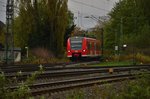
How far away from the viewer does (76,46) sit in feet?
164

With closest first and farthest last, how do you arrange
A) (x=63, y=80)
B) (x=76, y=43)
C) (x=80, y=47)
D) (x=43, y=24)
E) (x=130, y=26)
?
(x=63, y=80) < (x=80, y=47) < (x=76, y=43) < (x=43, y=24) < (x=130, y=26)

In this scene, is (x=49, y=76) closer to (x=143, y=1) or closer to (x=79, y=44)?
(x=79, y=44)

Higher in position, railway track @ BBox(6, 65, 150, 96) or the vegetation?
the vegetation

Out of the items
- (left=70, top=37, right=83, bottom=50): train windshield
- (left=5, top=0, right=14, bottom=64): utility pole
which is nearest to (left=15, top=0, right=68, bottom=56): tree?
(left=70, top=37, right=83, bottom=50): train windshield

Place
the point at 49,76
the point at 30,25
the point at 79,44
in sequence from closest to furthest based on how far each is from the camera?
the point at 49,76
the point at 79,44
the point at 30,25

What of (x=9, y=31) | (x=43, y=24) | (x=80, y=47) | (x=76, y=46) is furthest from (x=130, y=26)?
(x=9, y=31)

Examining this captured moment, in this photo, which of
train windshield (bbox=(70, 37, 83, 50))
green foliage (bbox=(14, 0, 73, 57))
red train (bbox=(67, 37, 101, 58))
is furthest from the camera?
green foliage (bbox=(14, 0, 73, 57))

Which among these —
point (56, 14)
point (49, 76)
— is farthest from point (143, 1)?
point (49, 76)

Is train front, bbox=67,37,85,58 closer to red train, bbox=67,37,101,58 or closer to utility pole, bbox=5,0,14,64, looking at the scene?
red train, bbox=67,37,101,58

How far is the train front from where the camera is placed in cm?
4912

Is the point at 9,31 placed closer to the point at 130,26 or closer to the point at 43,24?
the point at 43,24

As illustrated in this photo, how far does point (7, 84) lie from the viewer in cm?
779

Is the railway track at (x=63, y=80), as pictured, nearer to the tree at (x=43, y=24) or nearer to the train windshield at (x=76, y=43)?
the train windshield at (x=76, y=43)

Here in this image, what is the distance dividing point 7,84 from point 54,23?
50.6 m
